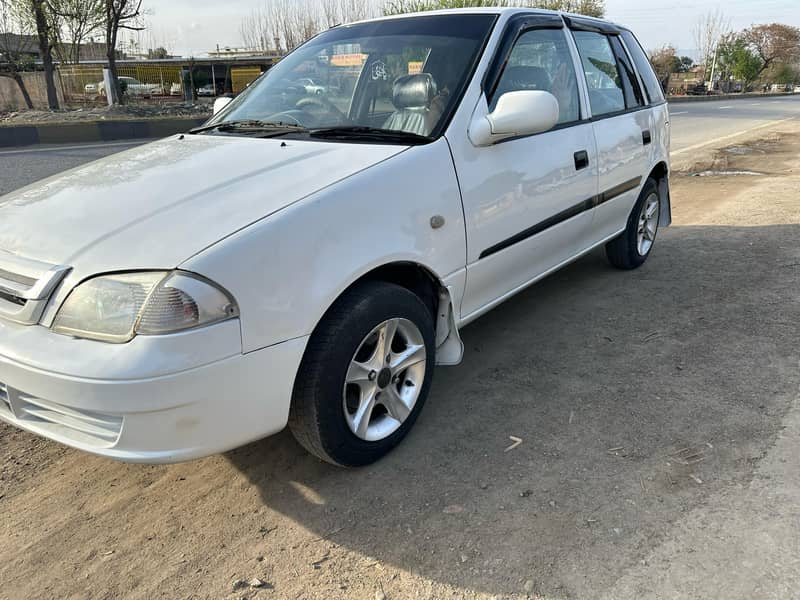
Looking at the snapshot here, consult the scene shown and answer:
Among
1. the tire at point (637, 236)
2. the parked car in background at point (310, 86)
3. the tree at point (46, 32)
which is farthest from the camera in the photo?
the tree at point (46, 32)

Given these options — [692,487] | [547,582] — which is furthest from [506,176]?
[547,582]

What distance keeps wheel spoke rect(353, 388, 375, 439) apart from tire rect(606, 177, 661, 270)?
9.31 feet

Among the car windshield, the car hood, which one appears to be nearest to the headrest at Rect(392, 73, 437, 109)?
the car windshield

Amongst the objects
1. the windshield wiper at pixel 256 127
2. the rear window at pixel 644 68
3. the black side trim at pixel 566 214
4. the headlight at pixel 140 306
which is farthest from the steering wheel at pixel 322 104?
the rear window at pixel 644 68

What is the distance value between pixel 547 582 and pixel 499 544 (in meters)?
0.21

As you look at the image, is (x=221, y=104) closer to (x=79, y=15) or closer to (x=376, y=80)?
(x=376, y=80)

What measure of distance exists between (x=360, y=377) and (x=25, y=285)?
1.18 m

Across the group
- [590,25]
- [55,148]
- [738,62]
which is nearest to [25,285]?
[590,25]

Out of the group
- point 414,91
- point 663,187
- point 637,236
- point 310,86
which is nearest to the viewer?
point 414,91

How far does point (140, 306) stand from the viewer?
1.87m

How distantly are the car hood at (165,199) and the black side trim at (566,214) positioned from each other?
0.74 m

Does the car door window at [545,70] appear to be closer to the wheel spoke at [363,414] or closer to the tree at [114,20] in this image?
the wheel spoke at [363,414]

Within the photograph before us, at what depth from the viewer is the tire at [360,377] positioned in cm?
217

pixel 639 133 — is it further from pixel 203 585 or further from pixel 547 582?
pixel 203 585
